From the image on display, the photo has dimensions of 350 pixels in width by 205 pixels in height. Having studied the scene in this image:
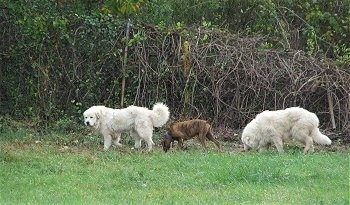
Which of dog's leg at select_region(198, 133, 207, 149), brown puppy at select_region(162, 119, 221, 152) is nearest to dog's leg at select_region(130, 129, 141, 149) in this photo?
brown puppy at select_region(162, 119, 221, 152)

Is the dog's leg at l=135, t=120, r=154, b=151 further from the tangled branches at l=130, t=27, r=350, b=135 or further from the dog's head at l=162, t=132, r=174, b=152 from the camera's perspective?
the tangled branches at l=130, t=27, r=350, b=135

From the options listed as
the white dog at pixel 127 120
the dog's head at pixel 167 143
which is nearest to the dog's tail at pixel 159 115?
the white dog at pixel 127 120

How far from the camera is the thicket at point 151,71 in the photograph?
21641 millimetres

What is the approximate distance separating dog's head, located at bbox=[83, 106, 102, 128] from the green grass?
1.56 m

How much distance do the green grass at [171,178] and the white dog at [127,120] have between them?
140 cm

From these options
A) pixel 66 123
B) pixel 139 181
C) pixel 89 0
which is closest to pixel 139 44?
pixel 89 0

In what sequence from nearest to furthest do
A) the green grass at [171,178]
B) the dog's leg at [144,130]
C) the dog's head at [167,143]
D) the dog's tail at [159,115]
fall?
the green grass at [171,178] < the dog's head at [167,143] < the dog's leg at [144,130] < the dog's tail at [159,115]

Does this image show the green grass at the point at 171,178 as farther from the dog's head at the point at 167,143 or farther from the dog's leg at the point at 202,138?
the dog's leg at the point at 202,138

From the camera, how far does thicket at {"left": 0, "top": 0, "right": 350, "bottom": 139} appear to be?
2164cm

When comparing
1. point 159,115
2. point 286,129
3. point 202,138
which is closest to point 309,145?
point 286,129

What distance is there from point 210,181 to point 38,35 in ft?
34.5

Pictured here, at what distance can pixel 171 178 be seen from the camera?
12320 millimetres

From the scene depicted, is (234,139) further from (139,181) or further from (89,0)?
(139,181)

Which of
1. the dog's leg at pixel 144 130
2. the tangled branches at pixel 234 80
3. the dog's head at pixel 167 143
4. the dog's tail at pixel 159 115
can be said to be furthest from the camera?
the tangled branches at pixel 234 80
